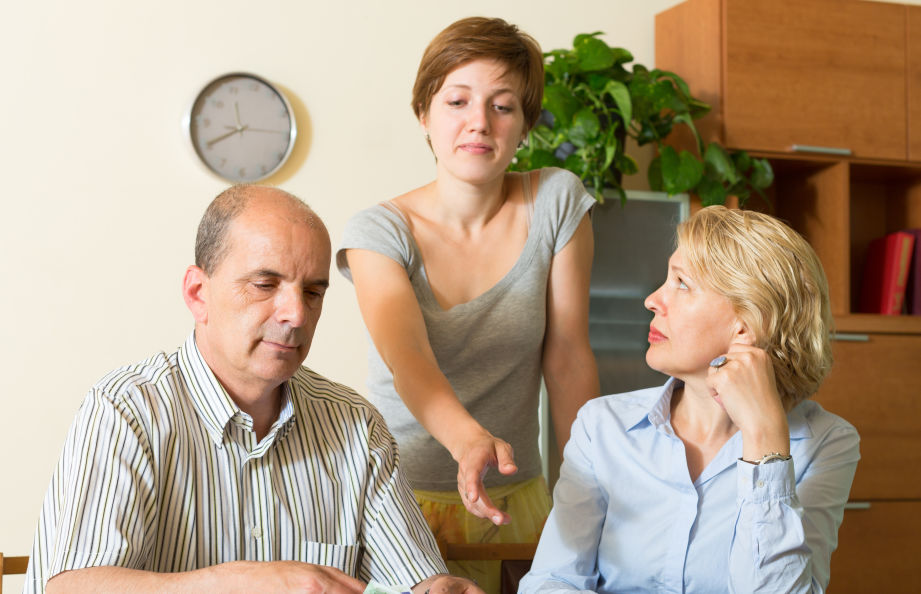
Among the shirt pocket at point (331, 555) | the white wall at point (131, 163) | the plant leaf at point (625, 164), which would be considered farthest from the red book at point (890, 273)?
the shirt pocket at point (331, 555)

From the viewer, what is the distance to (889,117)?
3.52m

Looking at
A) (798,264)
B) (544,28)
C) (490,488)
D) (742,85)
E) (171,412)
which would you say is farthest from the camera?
Answer: (544,28)

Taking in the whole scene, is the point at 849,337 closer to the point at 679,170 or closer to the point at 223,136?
the point at 679,170

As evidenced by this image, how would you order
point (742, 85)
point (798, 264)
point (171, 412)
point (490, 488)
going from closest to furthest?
point (171, 412) → point (798, 264) → point (490, 488) → point (742, 85)

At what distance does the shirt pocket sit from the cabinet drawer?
7.96 ft

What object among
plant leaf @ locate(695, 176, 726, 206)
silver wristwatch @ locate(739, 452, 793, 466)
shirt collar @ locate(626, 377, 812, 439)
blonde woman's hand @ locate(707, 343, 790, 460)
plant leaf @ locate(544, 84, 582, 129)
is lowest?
silver wristwatch @ locate(739, 452, 793, 466)

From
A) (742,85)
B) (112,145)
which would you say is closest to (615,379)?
(742,85)

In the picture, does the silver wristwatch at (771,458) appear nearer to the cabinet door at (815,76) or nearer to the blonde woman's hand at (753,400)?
the blonde woman's hand at (753,400)

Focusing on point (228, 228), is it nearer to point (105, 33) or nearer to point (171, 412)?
point (171, 412)

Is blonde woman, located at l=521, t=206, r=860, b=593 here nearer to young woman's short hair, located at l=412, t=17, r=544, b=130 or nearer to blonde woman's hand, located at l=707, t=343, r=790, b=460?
blonde woman's hand, located at l=707, t=343, r=790, b=460

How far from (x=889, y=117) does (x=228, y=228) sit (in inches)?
117

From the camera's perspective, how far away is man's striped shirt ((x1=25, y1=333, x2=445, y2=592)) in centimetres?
124

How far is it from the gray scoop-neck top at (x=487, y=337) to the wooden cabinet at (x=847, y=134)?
167 centimetres

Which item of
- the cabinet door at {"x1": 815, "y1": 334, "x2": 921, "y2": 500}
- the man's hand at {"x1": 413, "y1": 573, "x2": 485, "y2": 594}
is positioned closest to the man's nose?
the man's hand at {"x1": 413, "y1": 573, "x2": 485, "y2": 594}
